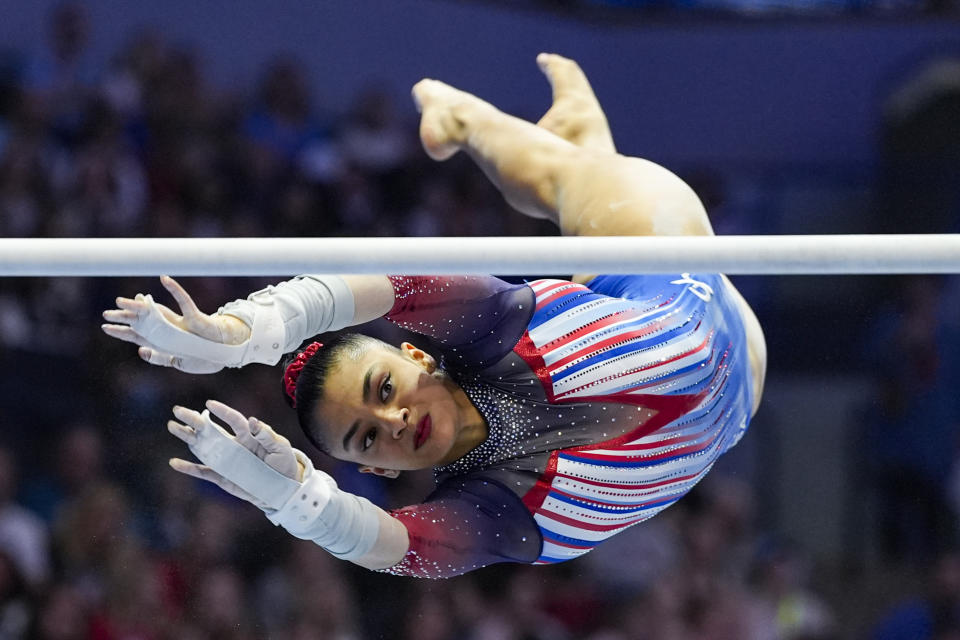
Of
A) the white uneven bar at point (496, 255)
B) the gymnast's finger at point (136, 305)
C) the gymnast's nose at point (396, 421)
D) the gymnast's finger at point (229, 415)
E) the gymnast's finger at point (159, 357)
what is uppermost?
the white uneven bar at point (496, 255)

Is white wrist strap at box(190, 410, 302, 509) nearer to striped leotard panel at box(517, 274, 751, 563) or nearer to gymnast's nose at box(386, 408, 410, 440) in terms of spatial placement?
gymnast's nose at box(386, 408, 410, 440)

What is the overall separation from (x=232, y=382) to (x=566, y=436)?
225cm

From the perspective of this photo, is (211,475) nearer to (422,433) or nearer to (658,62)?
(422,433)

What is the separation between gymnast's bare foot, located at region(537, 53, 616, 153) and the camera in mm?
3150

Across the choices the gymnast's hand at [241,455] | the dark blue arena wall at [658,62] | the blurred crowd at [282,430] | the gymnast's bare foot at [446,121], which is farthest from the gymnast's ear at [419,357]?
the dark blue arena wall at [658,62]

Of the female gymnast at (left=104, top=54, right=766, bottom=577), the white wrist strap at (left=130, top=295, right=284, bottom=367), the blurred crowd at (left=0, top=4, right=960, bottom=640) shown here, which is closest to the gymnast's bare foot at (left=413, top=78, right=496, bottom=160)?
the female gymnast at (left=104, top=54, right=766, bottom=577)

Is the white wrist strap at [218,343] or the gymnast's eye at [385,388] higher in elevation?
the white wrist strap at [218,343]

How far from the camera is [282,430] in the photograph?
13.4 ft

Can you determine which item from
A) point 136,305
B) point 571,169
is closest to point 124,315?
point 136,305

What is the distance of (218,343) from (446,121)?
4.31 feet

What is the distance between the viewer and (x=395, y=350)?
233cm

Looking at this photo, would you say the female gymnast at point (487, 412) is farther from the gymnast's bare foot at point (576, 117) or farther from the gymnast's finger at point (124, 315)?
the gymnast's bare foot at point (576, 117)

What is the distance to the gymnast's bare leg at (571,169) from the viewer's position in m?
2.69

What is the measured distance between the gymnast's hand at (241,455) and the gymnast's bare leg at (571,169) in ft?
3.16
